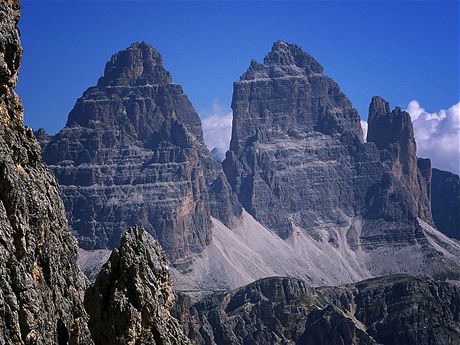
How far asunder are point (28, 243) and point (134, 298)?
5.68m

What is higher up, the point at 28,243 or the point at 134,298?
the point at 28,243

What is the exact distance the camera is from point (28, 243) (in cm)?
3281

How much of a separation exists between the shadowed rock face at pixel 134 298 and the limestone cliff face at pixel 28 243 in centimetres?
94

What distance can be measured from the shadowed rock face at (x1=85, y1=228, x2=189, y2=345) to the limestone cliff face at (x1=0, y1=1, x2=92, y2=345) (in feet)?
3.07

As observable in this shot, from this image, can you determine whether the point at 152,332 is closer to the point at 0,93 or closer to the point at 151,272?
the point at 151,272

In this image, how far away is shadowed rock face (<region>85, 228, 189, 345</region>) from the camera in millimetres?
37062

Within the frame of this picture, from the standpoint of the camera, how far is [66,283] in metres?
36.2

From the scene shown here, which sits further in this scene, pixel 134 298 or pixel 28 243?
pixel 134 298

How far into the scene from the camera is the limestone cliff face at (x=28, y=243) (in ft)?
101

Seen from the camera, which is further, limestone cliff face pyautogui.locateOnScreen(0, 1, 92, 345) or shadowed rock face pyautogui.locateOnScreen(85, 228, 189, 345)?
shadowed rock face pyautogui.locateOnScreen(85, 228, 189, 345)

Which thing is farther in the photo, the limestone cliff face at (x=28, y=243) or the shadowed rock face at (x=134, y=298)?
the shadowed rock face at (x=134, y=298)

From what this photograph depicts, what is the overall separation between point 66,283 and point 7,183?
5214mm

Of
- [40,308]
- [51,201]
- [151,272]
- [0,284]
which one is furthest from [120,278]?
[0,284]

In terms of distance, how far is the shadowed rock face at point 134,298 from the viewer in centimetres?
3706
